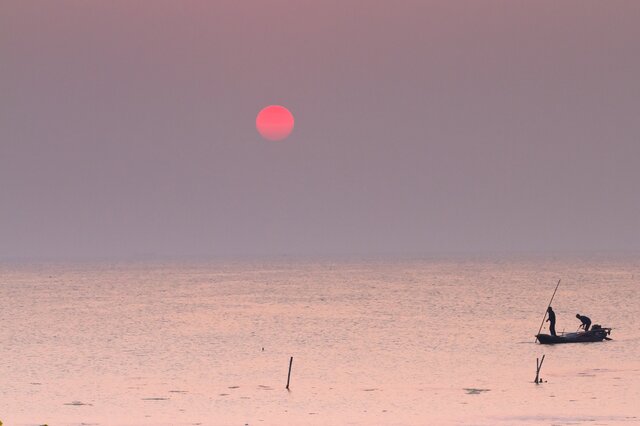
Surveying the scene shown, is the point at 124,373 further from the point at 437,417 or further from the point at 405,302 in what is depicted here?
the point at 405,302

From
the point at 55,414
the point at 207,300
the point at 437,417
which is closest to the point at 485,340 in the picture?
the point at 437,417

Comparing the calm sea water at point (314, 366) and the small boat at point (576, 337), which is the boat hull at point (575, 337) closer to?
the small boat at point (576, 337)

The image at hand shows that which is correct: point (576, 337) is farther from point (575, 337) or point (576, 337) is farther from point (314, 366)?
point (314, 366)

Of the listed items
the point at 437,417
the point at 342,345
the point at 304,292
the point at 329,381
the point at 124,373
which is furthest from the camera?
the point at 304,292

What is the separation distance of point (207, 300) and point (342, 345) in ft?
239

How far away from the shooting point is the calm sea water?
5128cm

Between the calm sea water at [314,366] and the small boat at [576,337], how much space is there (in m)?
0.60

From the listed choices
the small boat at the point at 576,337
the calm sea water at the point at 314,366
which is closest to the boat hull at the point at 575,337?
the small boat at the point at 576,337

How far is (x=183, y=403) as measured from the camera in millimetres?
54562

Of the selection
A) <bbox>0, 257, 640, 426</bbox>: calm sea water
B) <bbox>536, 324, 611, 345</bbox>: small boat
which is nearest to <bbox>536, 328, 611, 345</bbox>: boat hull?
<bbox>536, 324, 611, 345</bbox>: small boat

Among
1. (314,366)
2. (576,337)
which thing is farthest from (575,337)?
(314,366)

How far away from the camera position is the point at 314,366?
2808 inches

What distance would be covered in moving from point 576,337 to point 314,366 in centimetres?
2242

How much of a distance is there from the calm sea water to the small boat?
1.96ft
